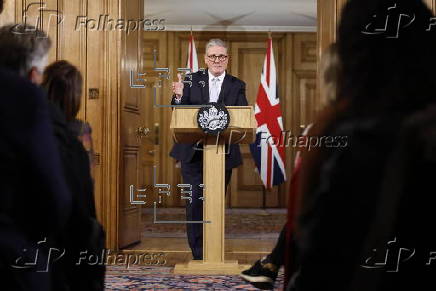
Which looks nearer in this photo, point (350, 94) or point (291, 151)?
point (350, 94)

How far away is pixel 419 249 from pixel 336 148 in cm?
28

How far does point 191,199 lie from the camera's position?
4.70m

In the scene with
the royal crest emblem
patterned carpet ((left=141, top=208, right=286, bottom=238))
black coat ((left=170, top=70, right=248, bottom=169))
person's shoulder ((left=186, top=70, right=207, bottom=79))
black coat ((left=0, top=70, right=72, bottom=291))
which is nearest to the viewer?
black coat ((left=0, top=70, right=72, bottom=291))

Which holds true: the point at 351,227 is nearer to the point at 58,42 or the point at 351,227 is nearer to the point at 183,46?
the point at 58,42

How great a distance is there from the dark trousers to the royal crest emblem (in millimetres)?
748

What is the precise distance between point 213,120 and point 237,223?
3970 mm

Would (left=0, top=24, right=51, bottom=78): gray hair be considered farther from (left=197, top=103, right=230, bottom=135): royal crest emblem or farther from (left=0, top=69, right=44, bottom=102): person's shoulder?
(left=197, top=103, right=230, bottom=135): royal crest emblem

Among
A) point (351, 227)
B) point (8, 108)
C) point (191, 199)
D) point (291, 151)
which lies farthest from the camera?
point (291, 151)

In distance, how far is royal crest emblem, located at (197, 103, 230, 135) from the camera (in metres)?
4.00

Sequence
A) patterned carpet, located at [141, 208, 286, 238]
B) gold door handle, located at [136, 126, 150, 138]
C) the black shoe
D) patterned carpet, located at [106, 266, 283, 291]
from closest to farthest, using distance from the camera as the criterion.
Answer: the black shoe
patterned carpet, located at [106, 266, 283, 291]
gold door handle, located at [136, 126, 150, 138]
patterned carpet, located at [141, 208, 286, 238]

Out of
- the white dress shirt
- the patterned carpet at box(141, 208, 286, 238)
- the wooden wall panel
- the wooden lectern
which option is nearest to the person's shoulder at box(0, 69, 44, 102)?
the wooden lectern

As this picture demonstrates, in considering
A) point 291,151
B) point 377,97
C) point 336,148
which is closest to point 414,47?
point 377,97

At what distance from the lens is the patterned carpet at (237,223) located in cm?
673

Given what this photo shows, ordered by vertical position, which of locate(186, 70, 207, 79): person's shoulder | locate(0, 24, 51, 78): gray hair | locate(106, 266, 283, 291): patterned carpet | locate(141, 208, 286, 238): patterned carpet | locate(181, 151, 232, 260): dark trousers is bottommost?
locate(141, 208, 286, 238): patterned carpet
